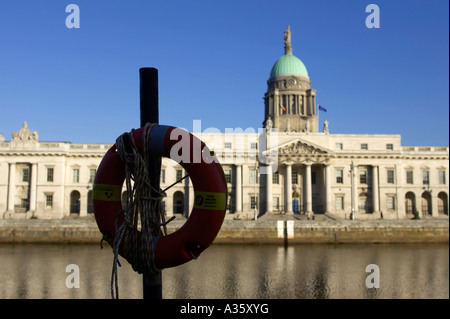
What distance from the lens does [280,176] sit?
61906mm

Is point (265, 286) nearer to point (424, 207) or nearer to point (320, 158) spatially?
point (320, 158)

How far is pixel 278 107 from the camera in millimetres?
75938

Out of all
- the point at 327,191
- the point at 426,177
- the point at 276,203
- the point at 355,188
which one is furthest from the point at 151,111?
the point at 426,177

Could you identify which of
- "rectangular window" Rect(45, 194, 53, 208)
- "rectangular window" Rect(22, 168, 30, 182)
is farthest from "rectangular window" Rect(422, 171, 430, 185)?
"rectangular window" Rect(22, 168, 30, 182)

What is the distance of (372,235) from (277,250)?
11.3 m

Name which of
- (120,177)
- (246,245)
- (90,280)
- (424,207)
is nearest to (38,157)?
(246,245)

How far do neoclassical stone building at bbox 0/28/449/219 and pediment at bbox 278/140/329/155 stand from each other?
0.13 m

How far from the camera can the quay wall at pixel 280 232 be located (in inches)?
1663

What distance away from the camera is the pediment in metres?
59.8

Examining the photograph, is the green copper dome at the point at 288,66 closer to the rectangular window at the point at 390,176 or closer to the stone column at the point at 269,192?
the rectangular window at the point at 390,176

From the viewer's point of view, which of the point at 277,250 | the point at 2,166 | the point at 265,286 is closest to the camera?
the point at 265,286

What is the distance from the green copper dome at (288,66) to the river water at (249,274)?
4653 cm
